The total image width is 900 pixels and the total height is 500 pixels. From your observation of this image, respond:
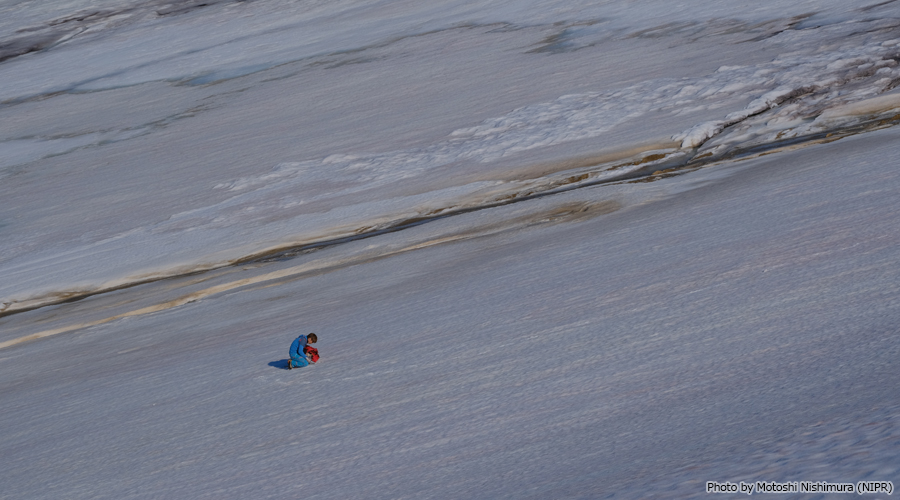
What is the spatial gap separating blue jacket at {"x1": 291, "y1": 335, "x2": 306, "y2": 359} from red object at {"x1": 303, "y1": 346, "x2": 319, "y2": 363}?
1.0 inches

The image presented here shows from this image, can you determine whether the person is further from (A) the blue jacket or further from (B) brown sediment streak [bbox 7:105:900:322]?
(B) brown sediment streak [bbox 7:105:900:322]

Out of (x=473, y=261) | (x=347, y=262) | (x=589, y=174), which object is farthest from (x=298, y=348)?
(x=589, y=174)

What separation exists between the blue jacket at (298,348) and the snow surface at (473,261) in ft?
0.40

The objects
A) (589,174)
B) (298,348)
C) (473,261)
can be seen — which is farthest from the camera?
(589,174)

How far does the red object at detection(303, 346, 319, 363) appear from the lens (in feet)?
15.5

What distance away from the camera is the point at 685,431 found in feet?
9.61

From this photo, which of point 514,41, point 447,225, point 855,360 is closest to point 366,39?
point 514,41

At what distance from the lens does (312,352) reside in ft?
15.6

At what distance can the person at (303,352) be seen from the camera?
184 inches

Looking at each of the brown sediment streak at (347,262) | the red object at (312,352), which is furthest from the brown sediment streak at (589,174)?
the red object at (312,352)

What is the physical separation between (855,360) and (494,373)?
155 cm

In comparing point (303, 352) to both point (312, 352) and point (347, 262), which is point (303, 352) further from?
point (347, 262)

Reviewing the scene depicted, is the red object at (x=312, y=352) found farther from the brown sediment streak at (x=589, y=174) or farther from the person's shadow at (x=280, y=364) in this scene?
the brown sediment streak at (x=589, y=174)

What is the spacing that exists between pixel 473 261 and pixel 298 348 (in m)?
1.74
